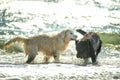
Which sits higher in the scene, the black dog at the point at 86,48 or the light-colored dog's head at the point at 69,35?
the light-colored dog's head at the point at 69,35

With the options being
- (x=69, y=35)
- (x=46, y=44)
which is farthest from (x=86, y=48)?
(x=46, y=44)

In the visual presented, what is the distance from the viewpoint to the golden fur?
17.7 meters

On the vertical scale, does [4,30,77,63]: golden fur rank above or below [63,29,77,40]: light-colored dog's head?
below

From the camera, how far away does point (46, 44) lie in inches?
711

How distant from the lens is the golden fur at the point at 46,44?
17.7 metres

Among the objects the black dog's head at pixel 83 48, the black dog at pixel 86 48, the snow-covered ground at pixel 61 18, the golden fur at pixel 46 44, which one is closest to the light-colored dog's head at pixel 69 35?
the golden fur at pixel 46 44

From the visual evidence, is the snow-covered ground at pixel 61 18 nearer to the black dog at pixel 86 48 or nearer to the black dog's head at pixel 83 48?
the black dog at pixel 86 48

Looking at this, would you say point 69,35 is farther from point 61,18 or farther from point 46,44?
point 61,18

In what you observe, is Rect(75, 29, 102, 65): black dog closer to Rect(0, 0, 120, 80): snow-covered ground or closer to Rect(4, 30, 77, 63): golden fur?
Rect(4, 30, 77, 63): golden fur

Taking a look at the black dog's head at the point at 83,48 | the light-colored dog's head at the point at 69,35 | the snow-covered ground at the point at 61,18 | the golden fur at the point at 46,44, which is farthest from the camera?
the snow-covered ground at the point at 61,18

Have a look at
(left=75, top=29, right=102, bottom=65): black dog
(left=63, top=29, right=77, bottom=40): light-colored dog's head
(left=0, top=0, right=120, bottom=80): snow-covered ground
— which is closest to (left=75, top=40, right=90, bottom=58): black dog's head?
(left=75, top=29, right=102, bottom=65): black dog

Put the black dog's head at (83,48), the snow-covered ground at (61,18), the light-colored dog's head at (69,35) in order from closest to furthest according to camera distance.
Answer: the black dog's head at (83,48)
the light-colored dog's head at (69,35)
the snow-covered ground at (61,18)

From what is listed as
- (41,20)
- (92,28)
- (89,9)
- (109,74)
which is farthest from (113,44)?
(109,74)

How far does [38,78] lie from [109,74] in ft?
7.80
